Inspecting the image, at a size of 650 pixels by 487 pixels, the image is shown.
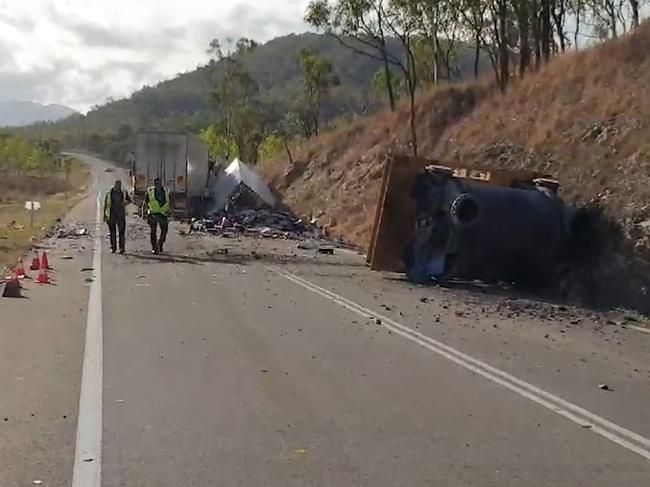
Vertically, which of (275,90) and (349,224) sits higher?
(275,90)

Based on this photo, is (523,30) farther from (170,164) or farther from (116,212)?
(116,212)

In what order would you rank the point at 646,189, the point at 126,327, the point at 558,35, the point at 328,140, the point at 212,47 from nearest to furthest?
the point at 126,327 → the point at 646,189 → the point at 558,35 → the point at 328,140 → the point at 212,47

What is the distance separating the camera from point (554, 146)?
26.2 m

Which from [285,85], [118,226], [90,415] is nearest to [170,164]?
[118,226]

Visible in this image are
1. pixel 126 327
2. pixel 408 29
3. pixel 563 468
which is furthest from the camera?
pixel 408 29

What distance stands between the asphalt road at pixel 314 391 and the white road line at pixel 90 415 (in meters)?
0.02

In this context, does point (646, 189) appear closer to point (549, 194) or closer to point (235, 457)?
point (549, 194)

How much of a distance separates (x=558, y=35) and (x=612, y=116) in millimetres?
21057

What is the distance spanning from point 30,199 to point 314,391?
84.6 m

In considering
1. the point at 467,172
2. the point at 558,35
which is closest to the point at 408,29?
the point at 558,35

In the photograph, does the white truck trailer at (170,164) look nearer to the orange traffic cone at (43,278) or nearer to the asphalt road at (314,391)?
the orange traffic cone at (43,278)

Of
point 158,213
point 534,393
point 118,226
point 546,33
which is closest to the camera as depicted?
point 534,393

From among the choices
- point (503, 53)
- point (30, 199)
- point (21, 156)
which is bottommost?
point (30, 199)

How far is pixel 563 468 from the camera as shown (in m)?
6.42
